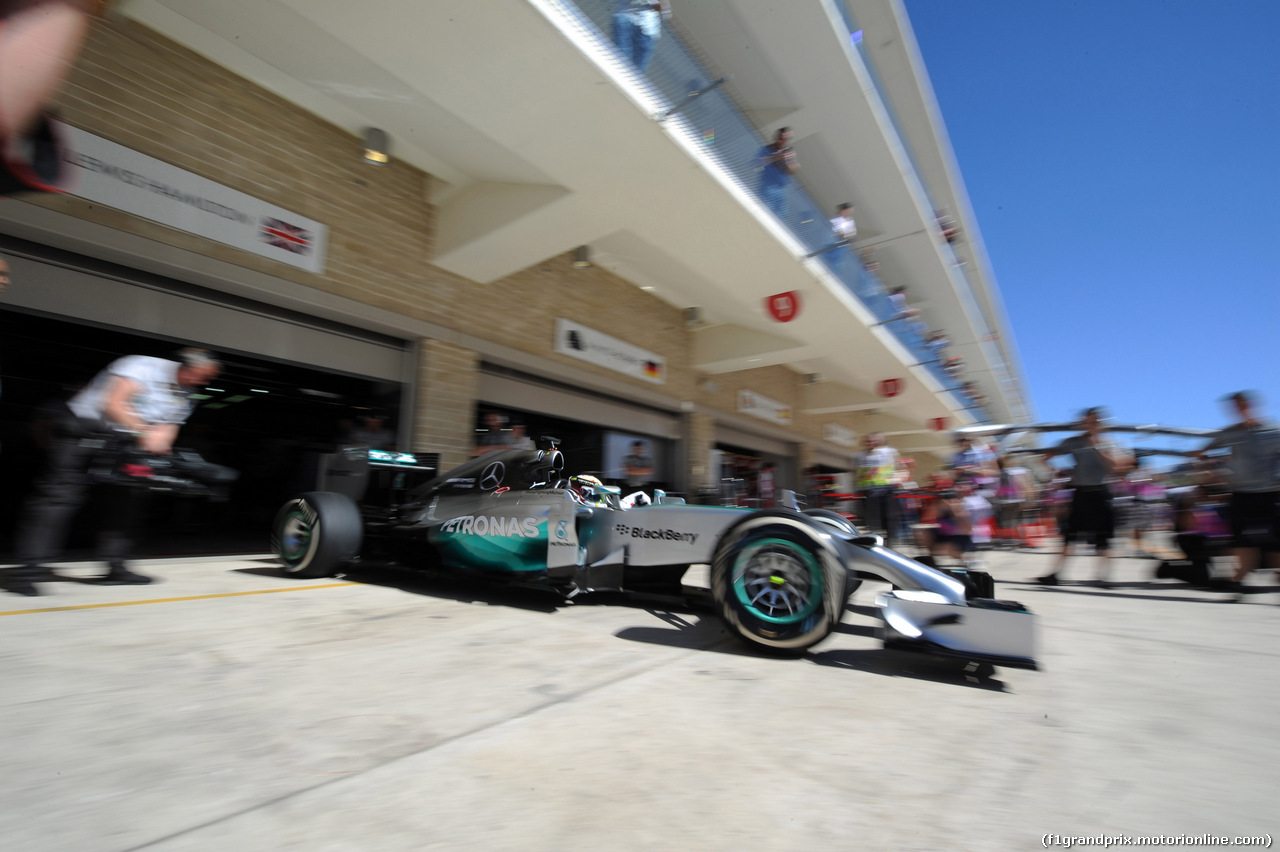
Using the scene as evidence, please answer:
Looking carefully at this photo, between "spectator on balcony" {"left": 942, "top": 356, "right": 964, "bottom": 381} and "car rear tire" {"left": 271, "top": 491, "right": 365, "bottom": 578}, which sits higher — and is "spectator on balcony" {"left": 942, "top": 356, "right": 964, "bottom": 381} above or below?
above

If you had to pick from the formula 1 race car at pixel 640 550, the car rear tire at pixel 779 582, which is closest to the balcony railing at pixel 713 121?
the formula 1 race car at pixel 640 550

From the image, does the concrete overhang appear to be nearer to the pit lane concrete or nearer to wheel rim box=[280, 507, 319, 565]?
wheel rim box=[280, 507, 319, 565]

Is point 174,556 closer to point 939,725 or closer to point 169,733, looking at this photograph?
point 169,733

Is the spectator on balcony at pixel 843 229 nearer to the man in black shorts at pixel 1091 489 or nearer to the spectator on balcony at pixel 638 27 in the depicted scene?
the spectator on balcony at pixel 638 27

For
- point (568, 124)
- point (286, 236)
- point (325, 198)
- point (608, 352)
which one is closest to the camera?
point (568, 124)

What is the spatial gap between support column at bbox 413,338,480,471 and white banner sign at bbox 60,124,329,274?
5.71 feet

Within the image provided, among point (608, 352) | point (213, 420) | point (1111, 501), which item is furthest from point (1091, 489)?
point (213, 420)

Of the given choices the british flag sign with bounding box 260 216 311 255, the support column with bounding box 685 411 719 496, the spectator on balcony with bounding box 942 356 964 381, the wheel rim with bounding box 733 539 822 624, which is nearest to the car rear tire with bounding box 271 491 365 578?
the wheel rim with bounding box 733 539 822 624

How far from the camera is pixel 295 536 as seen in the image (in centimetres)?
414

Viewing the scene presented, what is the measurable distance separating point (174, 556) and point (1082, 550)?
42.4 ft

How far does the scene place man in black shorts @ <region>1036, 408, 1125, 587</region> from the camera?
5.31 m

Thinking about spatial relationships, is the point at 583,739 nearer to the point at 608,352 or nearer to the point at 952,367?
the point at 608,352

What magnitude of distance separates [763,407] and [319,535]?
43.5 feet

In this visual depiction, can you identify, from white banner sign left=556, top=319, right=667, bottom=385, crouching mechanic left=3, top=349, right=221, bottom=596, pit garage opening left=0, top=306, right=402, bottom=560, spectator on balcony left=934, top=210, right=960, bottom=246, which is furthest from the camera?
spectator on balcony left=934, top=210, right=960, bottom=246
